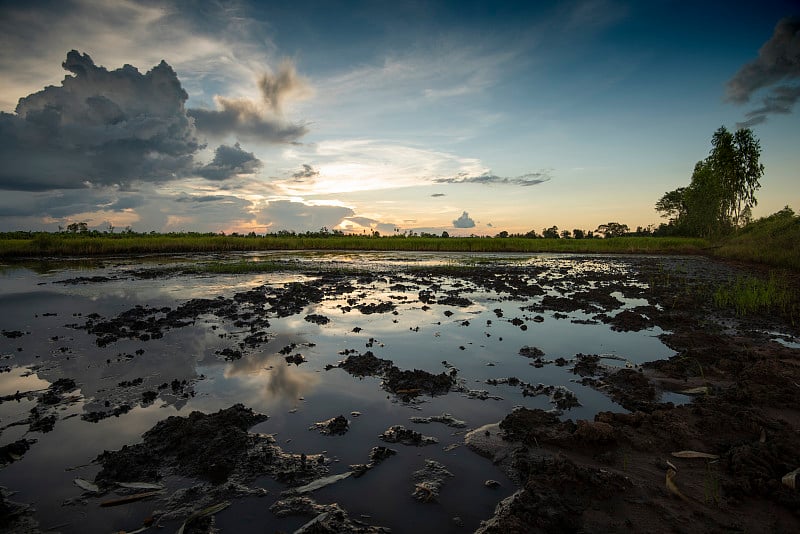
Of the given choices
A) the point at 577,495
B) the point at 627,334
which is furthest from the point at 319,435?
the point at 627,334

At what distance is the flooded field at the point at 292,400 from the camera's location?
A: 12.5 feet

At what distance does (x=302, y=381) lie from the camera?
23.0ft

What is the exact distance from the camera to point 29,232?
5375cm

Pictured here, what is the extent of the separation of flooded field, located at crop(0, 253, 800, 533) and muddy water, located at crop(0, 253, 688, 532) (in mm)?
33

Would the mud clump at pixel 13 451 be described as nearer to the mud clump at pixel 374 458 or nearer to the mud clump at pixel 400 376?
the mud clump at pixel 374 458

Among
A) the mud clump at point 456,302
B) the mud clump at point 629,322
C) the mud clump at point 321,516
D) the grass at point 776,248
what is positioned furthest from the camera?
the grass at point 776,248

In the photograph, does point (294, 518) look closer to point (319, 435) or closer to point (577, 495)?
point (319, 435)

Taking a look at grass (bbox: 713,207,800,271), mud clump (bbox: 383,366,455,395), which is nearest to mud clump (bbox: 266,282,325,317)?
mud clump (bbox: 383,366,455,395)

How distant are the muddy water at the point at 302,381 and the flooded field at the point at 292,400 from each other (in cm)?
3

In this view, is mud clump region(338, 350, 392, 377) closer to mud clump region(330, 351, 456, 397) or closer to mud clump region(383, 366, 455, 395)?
mud clump region(330, 351, 456, 397)

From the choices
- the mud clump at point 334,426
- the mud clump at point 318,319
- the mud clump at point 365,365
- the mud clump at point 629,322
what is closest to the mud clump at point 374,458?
the mud clump at point 334,426

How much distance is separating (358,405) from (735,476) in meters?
4.66

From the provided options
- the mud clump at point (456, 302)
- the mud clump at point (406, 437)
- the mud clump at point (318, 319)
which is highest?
the mud clump at point (456, 302)

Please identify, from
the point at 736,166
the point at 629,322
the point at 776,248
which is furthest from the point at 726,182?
the point at 629,322
